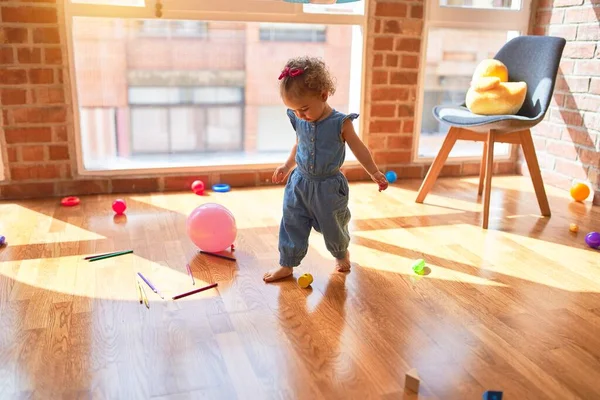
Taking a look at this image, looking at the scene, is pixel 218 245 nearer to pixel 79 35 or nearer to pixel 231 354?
pixel 231 354

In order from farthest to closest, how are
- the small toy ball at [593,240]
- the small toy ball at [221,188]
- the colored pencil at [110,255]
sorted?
the small toy ball at [221,188] < the small toy ball at [593,240] < the colored pencil at [110,255]

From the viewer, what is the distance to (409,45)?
128 inches

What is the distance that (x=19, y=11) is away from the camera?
105 inches

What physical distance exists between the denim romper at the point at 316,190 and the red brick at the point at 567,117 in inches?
71.4

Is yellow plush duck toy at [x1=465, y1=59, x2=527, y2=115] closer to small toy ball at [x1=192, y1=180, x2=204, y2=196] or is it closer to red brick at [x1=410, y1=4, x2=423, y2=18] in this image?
red brick at [x1=410, y1=4, x2=423, y2=18]

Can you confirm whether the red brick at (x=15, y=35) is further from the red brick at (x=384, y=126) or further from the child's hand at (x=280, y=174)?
the red brick at (x=384, y=126)

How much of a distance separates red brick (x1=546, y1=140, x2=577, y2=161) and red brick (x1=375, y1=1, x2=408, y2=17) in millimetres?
1140

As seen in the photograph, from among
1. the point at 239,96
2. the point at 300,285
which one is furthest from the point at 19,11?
the point at 300,285

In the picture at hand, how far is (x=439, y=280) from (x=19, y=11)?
2.24 metres

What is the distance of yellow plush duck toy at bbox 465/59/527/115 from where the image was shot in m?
2.59

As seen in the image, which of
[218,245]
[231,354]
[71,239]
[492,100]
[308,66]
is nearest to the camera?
[231,354]

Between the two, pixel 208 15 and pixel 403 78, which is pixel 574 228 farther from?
pixel 208 15

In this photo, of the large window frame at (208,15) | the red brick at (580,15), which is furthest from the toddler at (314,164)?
the red brick at (580,15)

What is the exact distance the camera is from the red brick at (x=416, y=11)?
320 cm
